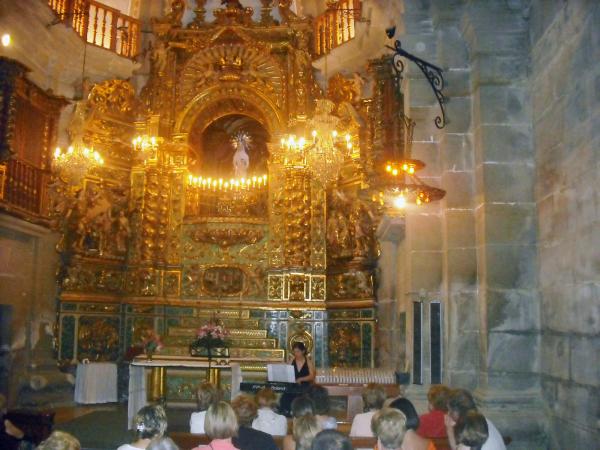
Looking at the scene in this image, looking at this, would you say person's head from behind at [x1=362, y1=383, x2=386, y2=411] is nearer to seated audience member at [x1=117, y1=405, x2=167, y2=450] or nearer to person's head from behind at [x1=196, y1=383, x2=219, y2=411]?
person's head from behind at [x1=196, y1=383, x2=219, y2=411]

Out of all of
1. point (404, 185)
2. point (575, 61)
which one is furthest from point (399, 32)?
point (575, 61)

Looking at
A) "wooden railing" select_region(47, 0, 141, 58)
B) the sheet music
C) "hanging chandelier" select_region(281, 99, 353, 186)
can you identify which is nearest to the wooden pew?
the sheet music

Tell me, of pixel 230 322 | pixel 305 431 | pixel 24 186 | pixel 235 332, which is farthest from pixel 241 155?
pixel 305 431

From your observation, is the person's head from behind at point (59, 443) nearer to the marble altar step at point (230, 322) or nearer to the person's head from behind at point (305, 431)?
the person's head from behind at point (305, 431)

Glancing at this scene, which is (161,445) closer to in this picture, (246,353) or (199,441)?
(199,441)

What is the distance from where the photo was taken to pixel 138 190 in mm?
16312

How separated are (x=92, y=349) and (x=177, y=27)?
8329mm

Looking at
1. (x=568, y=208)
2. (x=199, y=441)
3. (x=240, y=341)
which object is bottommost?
(x=199, y=441)

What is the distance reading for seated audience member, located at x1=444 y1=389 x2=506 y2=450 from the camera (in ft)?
16.7

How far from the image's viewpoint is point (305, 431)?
445cm

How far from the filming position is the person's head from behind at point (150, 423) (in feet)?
15.3

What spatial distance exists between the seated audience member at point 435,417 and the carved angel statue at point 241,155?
11884mm

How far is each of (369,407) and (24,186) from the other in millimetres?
10689

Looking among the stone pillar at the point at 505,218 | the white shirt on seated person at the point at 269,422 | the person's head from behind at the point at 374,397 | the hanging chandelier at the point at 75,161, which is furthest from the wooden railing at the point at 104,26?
the person's head from behind at the point at 374,397
